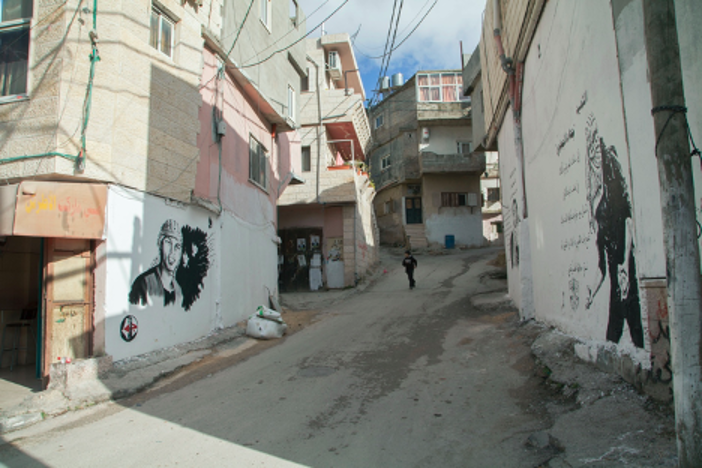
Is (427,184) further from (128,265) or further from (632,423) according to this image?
(632,423)

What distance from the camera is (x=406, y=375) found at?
21.6 ft

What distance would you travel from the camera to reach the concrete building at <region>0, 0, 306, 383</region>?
6.87 m

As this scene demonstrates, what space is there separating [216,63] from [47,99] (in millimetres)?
4405

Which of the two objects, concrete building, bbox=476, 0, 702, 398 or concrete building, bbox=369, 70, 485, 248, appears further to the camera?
concrete building, bbox=369, 70, 485, 248

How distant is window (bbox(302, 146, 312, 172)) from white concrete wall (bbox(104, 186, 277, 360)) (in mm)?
8314

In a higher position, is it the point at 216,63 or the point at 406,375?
the point at 216,63

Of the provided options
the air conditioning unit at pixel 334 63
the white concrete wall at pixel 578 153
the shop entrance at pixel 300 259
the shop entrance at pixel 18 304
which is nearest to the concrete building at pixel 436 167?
the air conditioning unit at pixel 334 63

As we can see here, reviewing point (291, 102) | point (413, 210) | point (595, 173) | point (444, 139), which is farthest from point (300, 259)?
point (444, 139)

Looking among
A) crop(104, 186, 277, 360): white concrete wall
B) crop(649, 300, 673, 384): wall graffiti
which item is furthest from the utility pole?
crop(104, 186, 277, 360): white concrete wall

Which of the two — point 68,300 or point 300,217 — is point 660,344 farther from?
point 300,217

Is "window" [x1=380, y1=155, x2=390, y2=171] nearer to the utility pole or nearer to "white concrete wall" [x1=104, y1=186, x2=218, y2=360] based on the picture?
"white concrete wall" [x1=104, y1=186, x2=218, y2=360]

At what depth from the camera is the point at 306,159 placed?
21.3m

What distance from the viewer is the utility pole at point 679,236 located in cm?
274

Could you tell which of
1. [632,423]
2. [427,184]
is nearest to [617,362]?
[632,423]
